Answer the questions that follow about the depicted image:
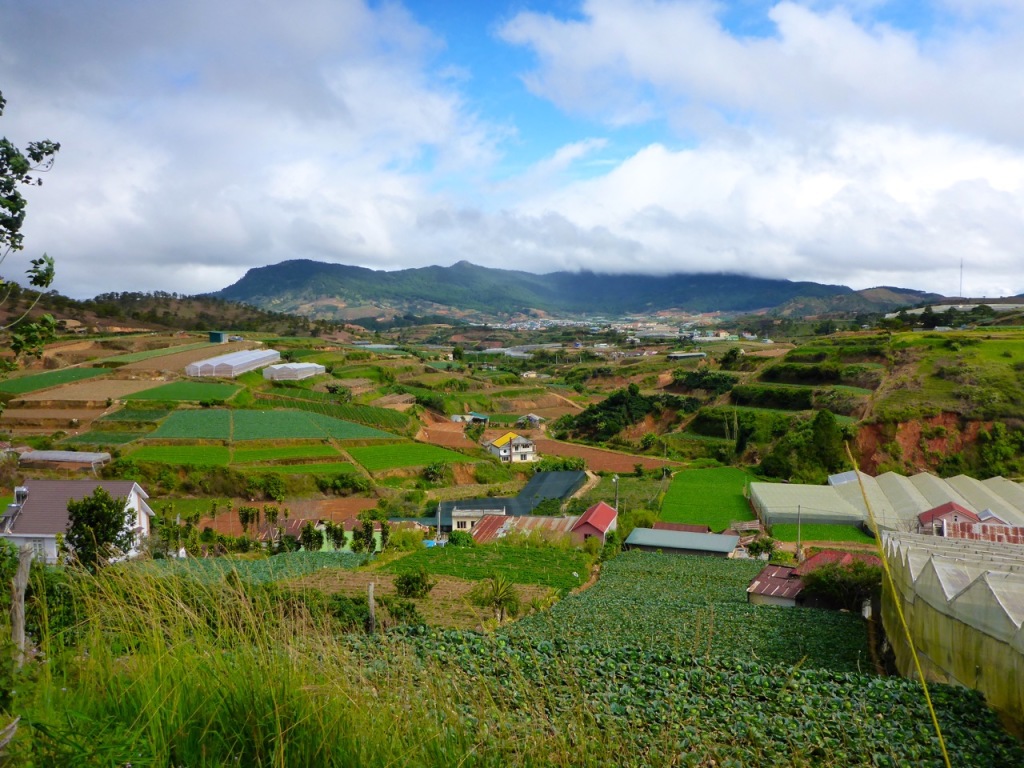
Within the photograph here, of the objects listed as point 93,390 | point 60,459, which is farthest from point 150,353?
point 60,459

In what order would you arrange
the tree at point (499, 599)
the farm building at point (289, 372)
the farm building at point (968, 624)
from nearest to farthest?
the farm building at point (968, 624) → the tree at point (499, 599) → the farm building at point (289, 372)

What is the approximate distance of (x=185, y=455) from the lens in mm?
33812

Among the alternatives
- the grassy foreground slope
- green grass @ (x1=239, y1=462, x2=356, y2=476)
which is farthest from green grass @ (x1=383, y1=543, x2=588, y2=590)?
the grassy foreground slope

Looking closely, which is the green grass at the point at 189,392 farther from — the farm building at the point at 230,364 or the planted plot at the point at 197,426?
the farm building at the point at 230,364

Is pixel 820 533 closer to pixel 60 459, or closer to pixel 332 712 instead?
pixel 332 712

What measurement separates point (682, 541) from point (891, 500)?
9535mm

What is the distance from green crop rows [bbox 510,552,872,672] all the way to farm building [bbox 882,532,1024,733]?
86 centimetres

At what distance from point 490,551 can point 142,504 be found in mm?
12115

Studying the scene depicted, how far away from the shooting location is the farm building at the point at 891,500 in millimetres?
26172

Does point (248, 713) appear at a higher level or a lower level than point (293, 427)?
higher

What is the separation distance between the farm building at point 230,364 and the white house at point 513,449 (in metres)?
20.1

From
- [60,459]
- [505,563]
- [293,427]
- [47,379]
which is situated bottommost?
[505,563]

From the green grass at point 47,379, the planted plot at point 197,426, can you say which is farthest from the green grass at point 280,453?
the green grass at point 47,379

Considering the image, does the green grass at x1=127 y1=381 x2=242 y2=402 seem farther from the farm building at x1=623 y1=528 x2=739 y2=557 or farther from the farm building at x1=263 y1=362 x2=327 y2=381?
the farm building at x1=623 y1=528 x2=739 y2=557
